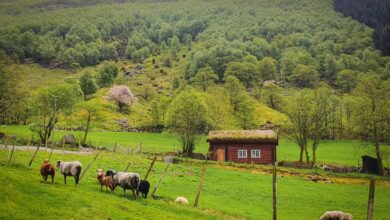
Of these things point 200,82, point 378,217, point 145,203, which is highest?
point 200,82

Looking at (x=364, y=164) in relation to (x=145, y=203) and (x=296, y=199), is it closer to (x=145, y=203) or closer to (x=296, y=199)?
(x=296, y=199)

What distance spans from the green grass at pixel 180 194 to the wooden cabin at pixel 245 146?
10305 mm

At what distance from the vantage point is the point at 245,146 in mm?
72000

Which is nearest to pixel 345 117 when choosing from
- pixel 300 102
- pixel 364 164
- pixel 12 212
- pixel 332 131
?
pixel 332 131

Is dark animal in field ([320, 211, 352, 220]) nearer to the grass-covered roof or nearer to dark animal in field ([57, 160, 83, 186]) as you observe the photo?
dark animal in field ([57, 160, 83, 186])

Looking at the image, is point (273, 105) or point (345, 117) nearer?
point (345, 117)

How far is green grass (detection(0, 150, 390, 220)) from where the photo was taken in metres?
Result: 19.0

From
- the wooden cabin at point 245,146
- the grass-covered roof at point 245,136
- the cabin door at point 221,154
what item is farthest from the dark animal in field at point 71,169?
the cabin door at point 221,154

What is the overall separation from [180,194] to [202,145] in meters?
59.8

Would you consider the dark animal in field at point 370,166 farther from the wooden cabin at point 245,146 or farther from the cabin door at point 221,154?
the cabin door at point 221,154

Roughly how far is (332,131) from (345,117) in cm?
1119

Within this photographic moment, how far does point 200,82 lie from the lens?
167 m

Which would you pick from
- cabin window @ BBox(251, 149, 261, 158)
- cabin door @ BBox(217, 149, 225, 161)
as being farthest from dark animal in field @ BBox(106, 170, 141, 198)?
cabin window @ BBox(251, 149, 261, 158)

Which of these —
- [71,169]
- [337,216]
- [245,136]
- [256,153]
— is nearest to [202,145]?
[245,136]
